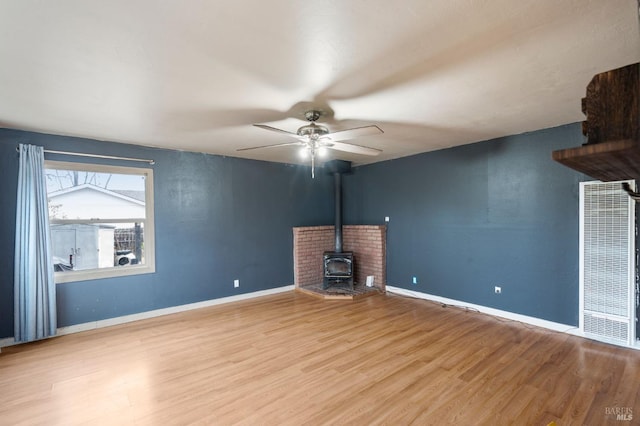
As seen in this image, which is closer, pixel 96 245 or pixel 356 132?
pixel 356 132

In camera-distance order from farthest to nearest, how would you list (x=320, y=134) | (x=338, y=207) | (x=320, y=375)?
(x=338, y=207) < (x=320, y=134) < (x=320, y=375)

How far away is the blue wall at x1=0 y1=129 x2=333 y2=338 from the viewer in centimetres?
357

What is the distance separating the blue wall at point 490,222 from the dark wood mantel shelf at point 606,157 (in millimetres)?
3747

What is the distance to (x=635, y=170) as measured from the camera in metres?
0.58

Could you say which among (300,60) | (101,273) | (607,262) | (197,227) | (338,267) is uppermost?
(300,60)

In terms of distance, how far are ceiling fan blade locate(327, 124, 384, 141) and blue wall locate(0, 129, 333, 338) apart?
2.54 metres

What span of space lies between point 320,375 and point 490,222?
10.5 ft

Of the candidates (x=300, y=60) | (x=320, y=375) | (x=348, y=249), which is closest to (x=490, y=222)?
(x=348, y=249)

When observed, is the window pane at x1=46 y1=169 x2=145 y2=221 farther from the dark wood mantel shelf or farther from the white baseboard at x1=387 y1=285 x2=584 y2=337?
the dark wood mantel shelf

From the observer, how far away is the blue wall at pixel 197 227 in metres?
3.57

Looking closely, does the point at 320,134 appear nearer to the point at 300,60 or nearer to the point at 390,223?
the point at 300,60

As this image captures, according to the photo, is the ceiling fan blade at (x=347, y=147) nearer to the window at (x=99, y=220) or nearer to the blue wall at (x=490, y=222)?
the blue wall at (x=490, y=222)

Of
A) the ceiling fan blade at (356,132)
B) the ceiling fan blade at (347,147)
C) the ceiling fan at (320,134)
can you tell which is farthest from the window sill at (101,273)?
the ceiling fan blade at (356,132)

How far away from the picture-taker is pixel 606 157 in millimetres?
493
